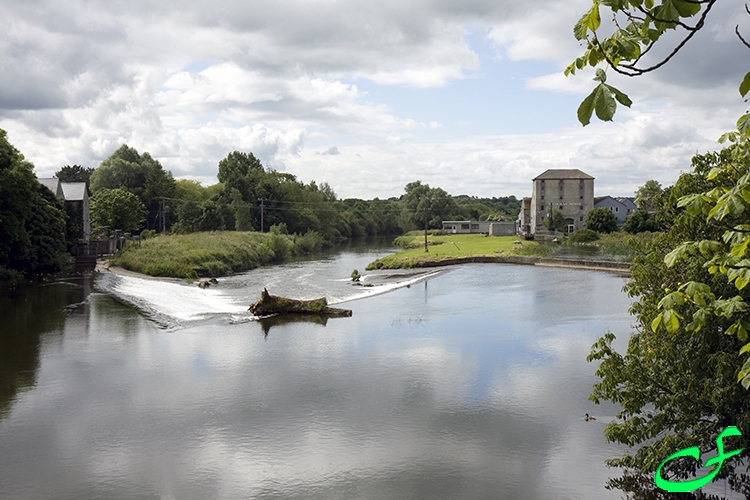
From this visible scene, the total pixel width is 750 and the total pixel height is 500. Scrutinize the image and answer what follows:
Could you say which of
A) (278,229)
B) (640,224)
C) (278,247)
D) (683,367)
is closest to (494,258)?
(640,224)

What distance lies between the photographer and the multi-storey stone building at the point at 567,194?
317 ft

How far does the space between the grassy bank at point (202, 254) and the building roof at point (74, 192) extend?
7002 millimetres

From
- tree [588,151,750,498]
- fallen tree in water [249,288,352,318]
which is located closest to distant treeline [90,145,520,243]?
fallen tree in water [249,288,352,318]

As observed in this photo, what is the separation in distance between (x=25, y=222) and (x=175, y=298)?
513 inches

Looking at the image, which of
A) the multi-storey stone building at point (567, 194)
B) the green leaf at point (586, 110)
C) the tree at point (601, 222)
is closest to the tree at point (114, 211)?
the tree at point (601, 222)

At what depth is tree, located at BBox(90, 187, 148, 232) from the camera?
214 feet

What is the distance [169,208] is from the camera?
277 ft

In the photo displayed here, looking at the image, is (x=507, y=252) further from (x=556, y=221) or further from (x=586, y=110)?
(x=586, y=110)

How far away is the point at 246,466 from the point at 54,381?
30.8 feet

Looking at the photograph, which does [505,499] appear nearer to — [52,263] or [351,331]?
[351,331]

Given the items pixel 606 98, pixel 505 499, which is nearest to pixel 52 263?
pixel 505 499

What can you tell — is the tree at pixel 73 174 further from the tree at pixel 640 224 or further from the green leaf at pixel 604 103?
the green leaf at pixel 604 103

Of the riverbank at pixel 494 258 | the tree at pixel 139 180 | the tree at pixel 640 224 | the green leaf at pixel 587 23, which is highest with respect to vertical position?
the tree at pixel 139 180

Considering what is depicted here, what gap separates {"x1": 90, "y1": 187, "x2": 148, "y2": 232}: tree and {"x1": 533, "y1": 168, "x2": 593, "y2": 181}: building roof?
2363 inches
